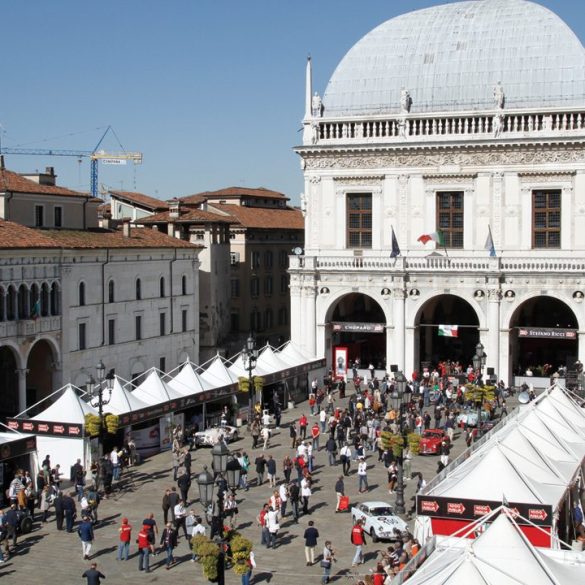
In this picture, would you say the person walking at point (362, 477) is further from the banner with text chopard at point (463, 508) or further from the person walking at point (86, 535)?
the person walking at point (86, 535)

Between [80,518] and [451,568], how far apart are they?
1815 cm

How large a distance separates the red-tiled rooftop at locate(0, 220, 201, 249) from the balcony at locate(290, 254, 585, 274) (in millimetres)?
8166

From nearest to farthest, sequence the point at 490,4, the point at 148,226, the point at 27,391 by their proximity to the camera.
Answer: the point at 27,391 → the point at 490,4 → the point at 148,226

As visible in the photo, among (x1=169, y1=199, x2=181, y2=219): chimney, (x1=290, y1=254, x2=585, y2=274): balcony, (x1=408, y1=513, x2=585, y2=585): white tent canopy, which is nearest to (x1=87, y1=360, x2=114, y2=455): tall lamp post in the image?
(x1=408, y1=513, x2=585, y2=585): white tent canopy

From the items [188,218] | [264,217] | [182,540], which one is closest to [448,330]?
[188,218]

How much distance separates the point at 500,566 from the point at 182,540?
14.5 metres

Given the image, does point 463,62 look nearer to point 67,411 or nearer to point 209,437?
point 209,437

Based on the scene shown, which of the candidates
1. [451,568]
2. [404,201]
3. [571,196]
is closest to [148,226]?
[404,201]

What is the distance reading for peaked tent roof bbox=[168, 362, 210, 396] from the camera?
162 feet

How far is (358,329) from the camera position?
66.9 metres

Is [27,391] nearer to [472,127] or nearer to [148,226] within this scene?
[148,226]

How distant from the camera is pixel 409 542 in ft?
95.6

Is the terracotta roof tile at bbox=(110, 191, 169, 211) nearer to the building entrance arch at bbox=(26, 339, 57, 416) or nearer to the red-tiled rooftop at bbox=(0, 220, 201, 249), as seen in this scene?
the red-tiled rooftop at bbox=(0, 220, 201, 249)

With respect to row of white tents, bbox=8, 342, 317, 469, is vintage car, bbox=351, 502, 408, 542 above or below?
below
